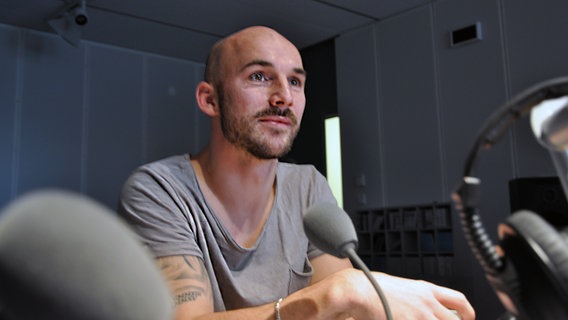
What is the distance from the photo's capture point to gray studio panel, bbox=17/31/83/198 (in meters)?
6.45

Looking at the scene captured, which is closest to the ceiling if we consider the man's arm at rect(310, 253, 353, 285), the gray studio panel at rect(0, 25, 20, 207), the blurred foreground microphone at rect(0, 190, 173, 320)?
the gray studio panel at rect(0, 25, 20, 207)

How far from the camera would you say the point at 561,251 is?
40 cm

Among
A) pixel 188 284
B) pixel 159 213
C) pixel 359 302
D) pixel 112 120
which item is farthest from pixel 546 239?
pixel 112 120

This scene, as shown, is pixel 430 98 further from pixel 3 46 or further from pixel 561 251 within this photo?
pixel 561 251

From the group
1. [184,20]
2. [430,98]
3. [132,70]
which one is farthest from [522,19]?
[132,70]

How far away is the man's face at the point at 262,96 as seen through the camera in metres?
1.47

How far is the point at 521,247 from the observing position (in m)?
0.42

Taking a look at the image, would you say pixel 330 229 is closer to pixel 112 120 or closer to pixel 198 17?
pixel 198 17

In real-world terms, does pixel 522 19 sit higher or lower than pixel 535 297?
higher

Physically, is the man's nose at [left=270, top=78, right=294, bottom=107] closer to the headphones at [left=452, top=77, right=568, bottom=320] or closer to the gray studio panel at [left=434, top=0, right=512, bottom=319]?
the headphones at [left=452, top=77, right=568, bottom=320]

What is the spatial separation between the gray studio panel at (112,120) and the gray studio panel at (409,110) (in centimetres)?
331

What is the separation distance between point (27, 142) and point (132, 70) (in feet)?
5.59

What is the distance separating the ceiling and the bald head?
4365 millimetres

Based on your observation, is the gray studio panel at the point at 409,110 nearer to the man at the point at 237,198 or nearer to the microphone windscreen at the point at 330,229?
the man at the point at 237,198
